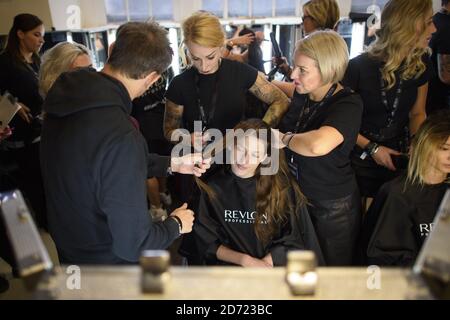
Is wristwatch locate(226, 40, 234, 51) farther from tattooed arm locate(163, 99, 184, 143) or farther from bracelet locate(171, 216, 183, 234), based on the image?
bracelet locate(171, 216, 183, 234)

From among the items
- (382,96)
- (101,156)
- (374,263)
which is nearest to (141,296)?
(101,156)

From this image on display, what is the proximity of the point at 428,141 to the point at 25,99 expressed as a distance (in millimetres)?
2324

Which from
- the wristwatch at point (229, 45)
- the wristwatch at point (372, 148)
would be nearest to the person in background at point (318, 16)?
the wristwatch at point (372, 148)

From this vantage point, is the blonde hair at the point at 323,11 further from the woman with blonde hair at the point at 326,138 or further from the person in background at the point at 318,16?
the woman with blonde hair at the point at 326,138

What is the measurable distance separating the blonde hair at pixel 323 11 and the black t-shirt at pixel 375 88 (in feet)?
1.41

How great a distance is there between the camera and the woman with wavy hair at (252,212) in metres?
1.56

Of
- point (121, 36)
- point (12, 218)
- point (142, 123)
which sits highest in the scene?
point (121, 36)

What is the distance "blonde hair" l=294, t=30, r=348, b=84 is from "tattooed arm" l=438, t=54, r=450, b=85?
46.8 inches

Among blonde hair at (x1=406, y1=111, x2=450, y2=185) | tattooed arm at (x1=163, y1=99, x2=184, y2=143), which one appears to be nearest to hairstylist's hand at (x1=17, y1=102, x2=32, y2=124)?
tattooed arm at (x1=163, y1=99, x2=184, y2=143)

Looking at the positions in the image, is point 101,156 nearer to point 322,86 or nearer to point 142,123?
point 322,86

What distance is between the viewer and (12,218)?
54 centimetres

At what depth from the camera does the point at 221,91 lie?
1.79 metres

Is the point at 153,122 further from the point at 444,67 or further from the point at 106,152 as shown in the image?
the point at 444,67

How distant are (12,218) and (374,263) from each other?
1.49m
